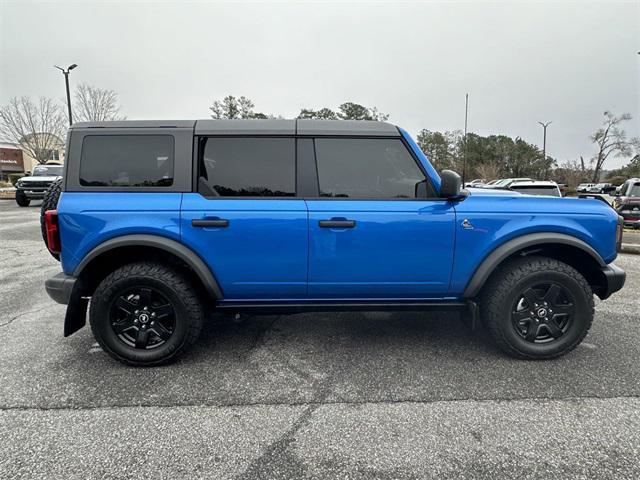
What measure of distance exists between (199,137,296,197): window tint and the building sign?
214 feet

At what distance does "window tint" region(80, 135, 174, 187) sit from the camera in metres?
2.83

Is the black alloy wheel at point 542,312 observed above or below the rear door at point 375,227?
below

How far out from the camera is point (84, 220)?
273cm

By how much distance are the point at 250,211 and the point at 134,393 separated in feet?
5.01

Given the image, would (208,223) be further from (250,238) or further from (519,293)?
(519,293)

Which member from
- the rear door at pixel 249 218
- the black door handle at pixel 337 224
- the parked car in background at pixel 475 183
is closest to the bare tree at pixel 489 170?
the parked car in background at pixel 475 183

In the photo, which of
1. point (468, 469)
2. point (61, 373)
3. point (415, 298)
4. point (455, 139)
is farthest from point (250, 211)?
point (455, 139)

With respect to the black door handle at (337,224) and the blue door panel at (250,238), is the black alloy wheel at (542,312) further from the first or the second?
the blue door panel at (250,238)

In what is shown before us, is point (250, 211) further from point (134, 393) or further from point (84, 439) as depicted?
point (84, 439)

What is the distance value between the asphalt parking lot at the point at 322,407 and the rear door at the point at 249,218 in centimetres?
71

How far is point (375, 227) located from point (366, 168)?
1.67 feet

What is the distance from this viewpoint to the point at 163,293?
285cm

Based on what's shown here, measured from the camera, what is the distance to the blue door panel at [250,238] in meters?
2.77

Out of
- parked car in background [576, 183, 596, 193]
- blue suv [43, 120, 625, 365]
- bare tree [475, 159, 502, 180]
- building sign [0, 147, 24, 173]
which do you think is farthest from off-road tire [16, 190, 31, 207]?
building sign [0, 147, 24, 173]
